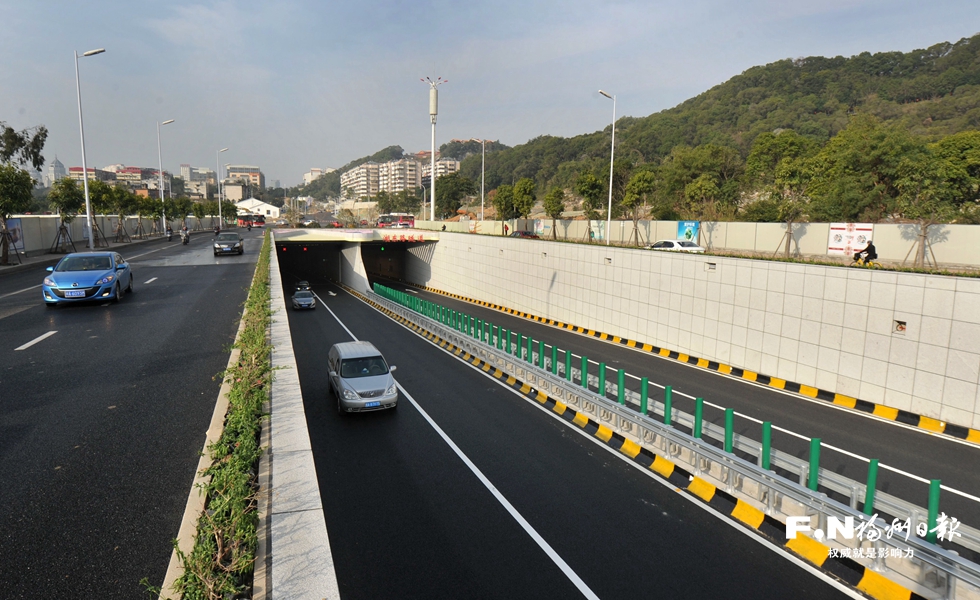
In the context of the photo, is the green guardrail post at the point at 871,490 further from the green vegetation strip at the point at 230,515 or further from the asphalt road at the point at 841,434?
the green vegetation strip at the point at 230,515

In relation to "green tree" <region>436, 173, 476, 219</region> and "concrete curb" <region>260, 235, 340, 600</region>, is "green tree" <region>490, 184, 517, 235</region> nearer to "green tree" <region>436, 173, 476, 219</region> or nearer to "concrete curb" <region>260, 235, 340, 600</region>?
"green tree" <region>436, 173, 476, 219</region>

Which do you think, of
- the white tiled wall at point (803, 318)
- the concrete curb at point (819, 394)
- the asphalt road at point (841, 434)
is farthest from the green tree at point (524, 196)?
the asphalt road at point (841, 434)

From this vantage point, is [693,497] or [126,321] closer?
[693,497]

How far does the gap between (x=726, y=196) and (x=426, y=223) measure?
31560 mm

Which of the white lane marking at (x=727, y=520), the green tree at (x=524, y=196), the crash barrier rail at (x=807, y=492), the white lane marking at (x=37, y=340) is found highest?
the green tree at (x=524, y=196)

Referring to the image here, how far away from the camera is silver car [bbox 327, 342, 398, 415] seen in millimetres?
12406

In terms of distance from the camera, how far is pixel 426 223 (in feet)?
185

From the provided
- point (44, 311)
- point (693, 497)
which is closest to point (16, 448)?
point (693, 497)

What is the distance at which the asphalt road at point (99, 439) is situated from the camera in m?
5.03

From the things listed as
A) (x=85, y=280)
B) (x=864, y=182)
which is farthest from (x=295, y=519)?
(x=864, y=182)

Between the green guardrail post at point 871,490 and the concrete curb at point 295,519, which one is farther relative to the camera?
the green guardrail post at point 871,490

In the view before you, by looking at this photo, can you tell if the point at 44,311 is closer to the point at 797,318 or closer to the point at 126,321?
the point at 126,321

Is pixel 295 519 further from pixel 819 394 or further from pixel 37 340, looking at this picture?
pixel 819 394

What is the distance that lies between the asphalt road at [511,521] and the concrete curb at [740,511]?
30cm
